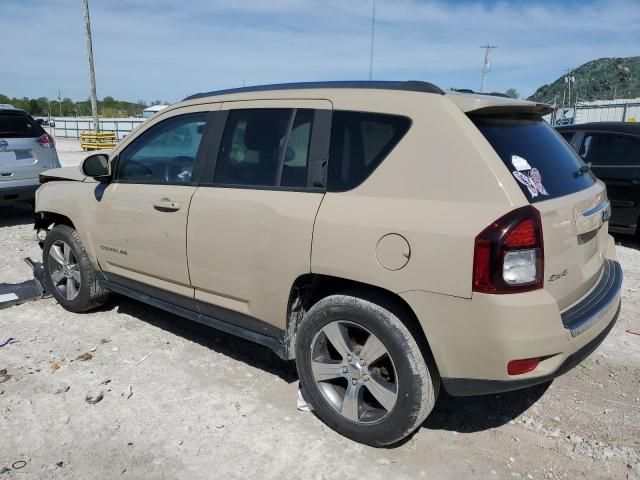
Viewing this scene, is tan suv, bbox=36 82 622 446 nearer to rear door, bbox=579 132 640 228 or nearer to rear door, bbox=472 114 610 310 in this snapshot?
rear door, bbox=472 114 610 310

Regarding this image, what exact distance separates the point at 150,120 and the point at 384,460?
2.86m

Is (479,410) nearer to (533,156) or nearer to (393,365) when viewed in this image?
(393,365)

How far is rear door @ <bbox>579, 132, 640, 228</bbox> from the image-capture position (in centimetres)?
666

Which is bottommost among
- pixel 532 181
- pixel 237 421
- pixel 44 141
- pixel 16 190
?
pixel 237 421

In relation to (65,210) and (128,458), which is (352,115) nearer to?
(128,458)

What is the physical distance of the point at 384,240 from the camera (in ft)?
8.09

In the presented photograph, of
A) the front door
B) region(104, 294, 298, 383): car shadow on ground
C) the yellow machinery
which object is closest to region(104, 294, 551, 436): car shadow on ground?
region(104, 294, 298, 383): car shadow on ground

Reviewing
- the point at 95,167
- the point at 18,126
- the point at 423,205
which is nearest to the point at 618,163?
the point at 423,205

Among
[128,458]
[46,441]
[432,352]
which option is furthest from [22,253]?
[432,352]

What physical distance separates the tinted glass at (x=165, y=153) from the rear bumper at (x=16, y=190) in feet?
15.2

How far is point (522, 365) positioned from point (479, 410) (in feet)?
3.17

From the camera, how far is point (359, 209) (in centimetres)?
259

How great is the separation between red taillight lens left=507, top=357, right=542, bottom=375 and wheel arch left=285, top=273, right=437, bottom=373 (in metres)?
0.38

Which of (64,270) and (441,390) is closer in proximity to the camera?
(441,390)
